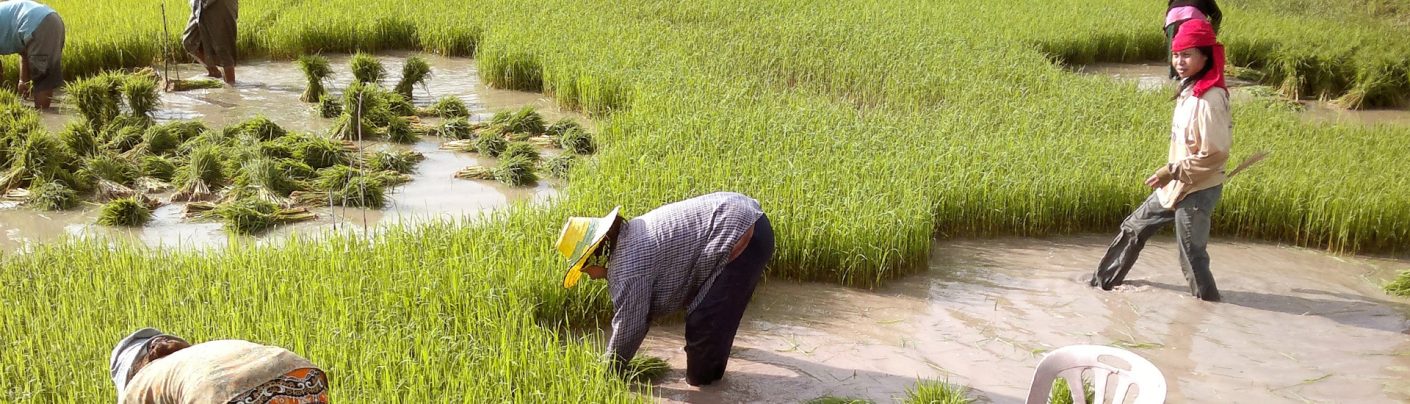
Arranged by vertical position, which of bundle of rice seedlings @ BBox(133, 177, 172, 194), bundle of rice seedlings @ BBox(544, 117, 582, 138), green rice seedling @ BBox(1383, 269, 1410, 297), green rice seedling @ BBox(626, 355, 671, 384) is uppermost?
bundle of rice seedlings @ BBox(544, 117, 582, 138)

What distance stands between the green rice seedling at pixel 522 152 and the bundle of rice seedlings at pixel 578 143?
0.83 feet

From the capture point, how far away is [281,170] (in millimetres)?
6055

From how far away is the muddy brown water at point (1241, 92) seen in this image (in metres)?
8.85

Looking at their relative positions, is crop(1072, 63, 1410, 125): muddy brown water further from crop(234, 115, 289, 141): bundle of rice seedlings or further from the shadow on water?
crop(234, 115, 289, 141): bundle of rice seedlings

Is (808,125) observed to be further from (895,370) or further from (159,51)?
(159,51)

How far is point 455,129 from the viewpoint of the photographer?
7.27 m

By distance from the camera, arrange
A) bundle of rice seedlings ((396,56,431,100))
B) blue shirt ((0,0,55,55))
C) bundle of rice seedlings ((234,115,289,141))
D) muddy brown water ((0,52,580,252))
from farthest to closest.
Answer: bundle of rice seedlings ((396,56,431,100)) < blue shirt ((0,0,55,55)) < bundle of rice seedlings ((234,115,289,141)) < muddy brown water ((0,52,580,252))

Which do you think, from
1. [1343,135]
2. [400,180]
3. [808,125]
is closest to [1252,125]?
[1343,135]

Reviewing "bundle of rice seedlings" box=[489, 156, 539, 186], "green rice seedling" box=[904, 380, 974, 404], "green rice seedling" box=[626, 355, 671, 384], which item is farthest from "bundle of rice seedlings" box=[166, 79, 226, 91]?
"green rice seedling" box=[904, 380, 974, 404]

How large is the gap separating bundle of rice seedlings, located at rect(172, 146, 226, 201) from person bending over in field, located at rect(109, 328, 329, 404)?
3864mm

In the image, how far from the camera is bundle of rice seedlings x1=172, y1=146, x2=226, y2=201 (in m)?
5.82

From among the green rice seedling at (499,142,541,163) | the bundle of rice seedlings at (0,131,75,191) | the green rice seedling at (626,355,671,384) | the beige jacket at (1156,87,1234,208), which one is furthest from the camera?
the green rice seedling at (499,142,541,163)

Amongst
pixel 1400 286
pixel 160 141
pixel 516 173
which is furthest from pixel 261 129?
pixel 1400 286

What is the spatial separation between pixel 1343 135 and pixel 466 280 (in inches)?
236
